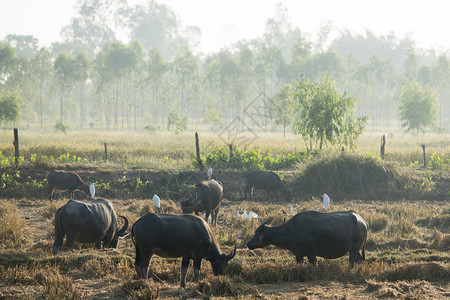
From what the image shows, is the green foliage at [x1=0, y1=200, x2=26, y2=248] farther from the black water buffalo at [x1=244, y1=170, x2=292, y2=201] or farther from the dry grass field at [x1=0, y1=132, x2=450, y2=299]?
the black water buffalo at [x1=244, y1=170, x2=292, y2=201]

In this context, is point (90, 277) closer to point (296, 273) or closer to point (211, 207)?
point (296, 273)

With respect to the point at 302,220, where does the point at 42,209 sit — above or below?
below

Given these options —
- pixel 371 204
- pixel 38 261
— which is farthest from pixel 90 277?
pixel 371 204

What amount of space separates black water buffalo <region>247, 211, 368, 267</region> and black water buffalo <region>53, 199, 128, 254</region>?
339 cm

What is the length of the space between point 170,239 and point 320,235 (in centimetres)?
293

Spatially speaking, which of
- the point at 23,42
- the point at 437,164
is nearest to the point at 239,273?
the point at 437,164

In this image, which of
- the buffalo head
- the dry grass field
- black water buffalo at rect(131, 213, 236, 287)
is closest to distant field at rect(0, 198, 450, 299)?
the dry grass field

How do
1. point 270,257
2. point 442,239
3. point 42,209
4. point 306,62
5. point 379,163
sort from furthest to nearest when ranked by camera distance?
point 306,62, point 379,163, point 42,209, point 442,239, point 270,257

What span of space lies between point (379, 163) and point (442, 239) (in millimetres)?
8777

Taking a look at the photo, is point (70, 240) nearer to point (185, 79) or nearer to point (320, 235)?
point (320, 235)

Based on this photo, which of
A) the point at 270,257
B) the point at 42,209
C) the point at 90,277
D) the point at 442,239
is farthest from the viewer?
the point at 42,209

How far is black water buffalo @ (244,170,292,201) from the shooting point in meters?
17.6

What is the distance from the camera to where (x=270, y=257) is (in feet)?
32.3

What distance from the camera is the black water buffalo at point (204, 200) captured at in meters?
12.5
